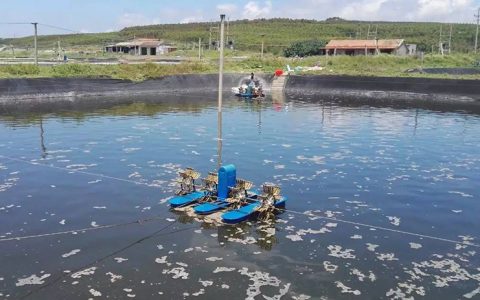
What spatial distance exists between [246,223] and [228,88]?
41740 mm

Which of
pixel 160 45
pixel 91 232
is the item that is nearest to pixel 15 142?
pixel 91 232

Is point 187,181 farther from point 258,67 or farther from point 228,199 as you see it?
point 258,67

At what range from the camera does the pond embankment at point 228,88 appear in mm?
41094

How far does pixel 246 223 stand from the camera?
1362 centimetres

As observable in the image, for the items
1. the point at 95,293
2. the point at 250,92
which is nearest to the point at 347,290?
the point at 95,293

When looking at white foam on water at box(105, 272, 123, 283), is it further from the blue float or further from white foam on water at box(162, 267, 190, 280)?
the blue float

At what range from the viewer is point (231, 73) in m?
55.6

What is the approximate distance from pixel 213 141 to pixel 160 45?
7536 cm

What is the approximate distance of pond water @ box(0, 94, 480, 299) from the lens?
10289 millimetres

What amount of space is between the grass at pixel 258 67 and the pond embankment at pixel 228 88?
2.21 m

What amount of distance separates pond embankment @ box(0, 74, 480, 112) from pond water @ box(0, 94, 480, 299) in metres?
14.0

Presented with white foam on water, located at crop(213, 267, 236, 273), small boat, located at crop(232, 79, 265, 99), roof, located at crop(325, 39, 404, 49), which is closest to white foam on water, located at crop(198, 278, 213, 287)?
white foam on water, located at crop(213, 267, 236, 273)

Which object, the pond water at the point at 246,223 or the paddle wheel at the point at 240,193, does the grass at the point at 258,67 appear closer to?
the pond water at the point at 246,223

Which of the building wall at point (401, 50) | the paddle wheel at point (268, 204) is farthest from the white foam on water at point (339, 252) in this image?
the building wall at point (401, 50)
